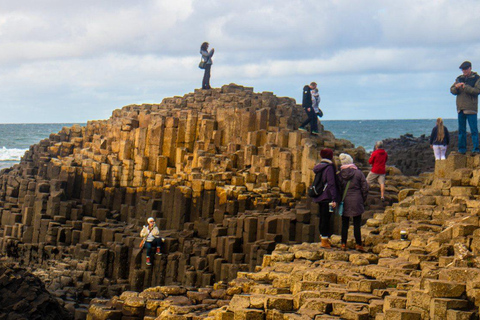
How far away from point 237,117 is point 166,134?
294 cm

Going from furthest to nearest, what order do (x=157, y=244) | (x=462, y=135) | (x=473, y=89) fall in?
(x=157, y=244) → (x=462, y=135) → (x=473, y=89)

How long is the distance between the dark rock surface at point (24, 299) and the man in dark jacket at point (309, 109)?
10.0m

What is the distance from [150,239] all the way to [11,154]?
5918cm

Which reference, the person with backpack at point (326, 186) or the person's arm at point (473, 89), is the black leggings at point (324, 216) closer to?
the person with backpack at point (326, 186)

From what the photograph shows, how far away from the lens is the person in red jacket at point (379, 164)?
64.9 ft

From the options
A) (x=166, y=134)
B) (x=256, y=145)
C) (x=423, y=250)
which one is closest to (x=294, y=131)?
(x=256, y=145)

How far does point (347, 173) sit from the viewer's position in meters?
14.8

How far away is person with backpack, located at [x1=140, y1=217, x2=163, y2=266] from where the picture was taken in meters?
22.7

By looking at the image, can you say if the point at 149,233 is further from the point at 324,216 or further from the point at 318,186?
the point at 318,186

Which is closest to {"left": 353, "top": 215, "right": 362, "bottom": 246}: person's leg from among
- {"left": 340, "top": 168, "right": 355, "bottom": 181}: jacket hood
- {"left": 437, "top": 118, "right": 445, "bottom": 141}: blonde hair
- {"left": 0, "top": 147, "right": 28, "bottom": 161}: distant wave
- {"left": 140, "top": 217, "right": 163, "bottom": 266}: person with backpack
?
{"left": 340, "top": 168, "right": 355, "bottom": 181}: jacket hood

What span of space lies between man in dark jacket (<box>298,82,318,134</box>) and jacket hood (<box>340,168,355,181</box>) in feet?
33.9

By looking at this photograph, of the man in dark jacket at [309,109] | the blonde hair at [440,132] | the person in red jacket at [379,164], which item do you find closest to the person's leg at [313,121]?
the man in dark jacket at [309,109]

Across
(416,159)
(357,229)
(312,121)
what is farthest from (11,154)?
(357,229)

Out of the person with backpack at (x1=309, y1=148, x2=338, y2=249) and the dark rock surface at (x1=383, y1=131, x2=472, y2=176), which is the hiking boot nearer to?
the person with backpack at (x1=309, y1=148, x2=338, y2=249)
